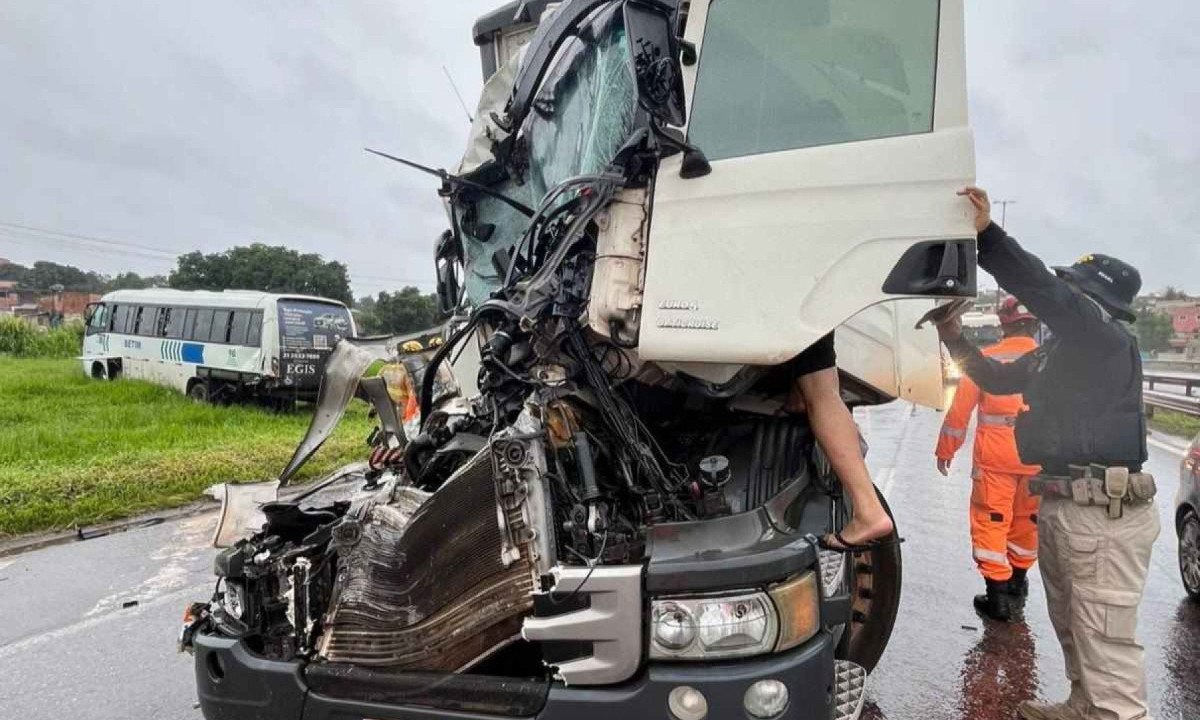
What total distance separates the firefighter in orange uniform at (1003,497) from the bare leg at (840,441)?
2.46m

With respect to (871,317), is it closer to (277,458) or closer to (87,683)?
(87,683)

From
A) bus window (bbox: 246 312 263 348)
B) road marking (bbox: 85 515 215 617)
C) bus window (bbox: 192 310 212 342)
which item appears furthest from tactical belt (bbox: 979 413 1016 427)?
bus window (bbox: 192 310 212 342)

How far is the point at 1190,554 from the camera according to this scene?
187 inches

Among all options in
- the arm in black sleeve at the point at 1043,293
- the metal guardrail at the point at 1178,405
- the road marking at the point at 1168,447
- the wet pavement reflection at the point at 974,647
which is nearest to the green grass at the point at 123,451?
the wet pavement reflection at the point at 974,647

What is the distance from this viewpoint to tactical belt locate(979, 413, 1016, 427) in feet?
15.3

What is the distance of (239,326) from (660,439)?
57.0 feet

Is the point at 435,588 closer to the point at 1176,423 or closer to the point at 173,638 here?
the point at 173,638

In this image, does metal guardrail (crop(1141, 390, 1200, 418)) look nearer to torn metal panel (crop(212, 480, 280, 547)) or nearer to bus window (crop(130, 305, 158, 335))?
torn metal panel (crop(212, 480, 280, 547))

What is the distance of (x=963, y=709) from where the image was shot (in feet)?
10.9

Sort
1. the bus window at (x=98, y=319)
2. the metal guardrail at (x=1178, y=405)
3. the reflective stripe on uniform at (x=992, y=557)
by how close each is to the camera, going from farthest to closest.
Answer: the bus window at (x=98, y=319) → the metal guardrail at (x=1178, y=405) → the reflective stripe on uniform at (x=992, y=557)

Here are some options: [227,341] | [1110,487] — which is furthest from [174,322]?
[1110,487]

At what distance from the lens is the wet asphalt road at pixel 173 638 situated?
3.41 metres

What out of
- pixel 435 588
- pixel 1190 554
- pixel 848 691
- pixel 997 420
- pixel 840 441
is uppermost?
pixel 997 420

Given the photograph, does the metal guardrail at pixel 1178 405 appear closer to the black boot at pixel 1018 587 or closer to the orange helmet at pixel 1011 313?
the orange helmet at pixel 1011 313
